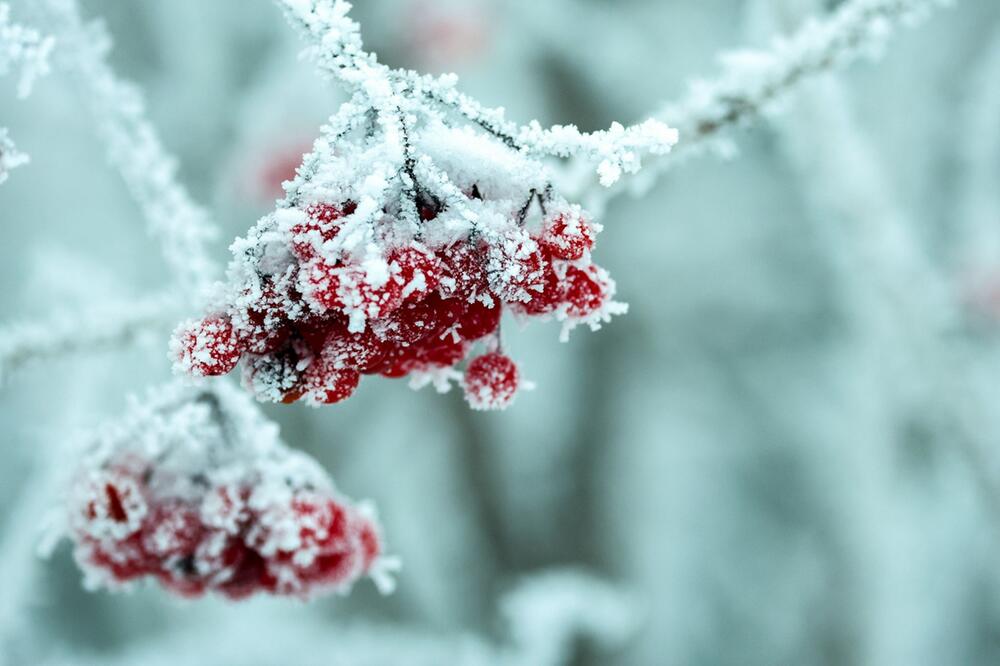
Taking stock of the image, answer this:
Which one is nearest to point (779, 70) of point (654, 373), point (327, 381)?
point (327, 381)

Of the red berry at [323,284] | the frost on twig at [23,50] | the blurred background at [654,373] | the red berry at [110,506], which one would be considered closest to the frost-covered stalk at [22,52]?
the frost on twig at [23,50]

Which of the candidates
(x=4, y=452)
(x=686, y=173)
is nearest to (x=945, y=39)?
(x=686, y=173)

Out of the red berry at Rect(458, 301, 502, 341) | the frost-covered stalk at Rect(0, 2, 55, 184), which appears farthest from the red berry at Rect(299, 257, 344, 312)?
the frost-covered stalk at Rect(0, 2, 55, 184)

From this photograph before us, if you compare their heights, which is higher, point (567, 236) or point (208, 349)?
point (567, 236)

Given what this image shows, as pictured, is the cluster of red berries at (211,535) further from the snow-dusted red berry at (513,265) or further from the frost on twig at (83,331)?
the snow-dusted red berry at (513,265)

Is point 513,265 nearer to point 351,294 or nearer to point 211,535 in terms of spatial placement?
point 351,294

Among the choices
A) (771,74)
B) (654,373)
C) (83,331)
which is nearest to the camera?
(771,74)

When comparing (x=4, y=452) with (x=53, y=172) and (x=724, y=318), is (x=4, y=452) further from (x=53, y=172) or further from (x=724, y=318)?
(x=724, y=318)

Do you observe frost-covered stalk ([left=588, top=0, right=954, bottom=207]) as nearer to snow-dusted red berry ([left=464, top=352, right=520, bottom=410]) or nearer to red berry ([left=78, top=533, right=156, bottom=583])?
snow-dusted red berry ([left=464, top=352, right=520, bottom=410])
